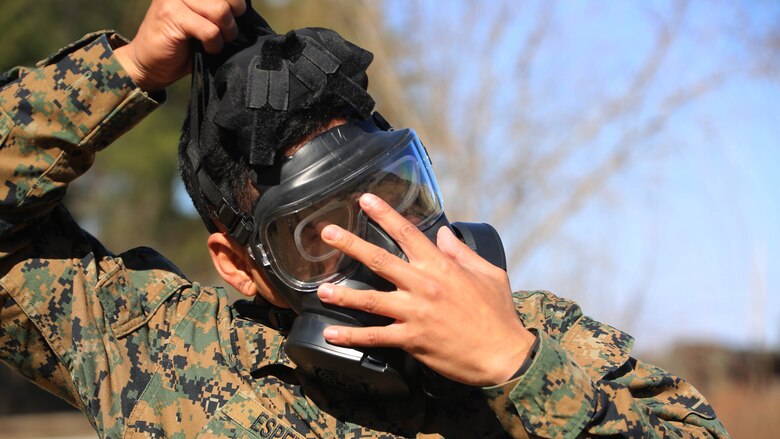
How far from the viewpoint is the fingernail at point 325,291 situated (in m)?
1.95

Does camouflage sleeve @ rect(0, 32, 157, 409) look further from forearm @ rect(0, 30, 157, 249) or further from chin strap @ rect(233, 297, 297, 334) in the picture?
chin strap @ rect(233, 297, 297, 334)

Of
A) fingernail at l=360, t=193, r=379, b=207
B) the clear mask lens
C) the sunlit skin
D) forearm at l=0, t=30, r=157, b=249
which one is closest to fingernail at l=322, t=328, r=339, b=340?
the sunlit skin

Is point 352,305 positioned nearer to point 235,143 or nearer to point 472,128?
point 235,143

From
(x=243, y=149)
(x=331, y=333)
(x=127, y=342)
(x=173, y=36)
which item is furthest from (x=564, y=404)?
(x=173, y=36)

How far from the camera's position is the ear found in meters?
2.44

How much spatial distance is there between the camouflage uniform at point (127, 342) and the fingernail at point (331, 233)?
0.54m

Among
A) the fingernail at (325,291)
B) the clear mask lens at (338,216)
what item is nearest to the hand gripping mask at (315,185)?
the clear mask lens at (338,216)

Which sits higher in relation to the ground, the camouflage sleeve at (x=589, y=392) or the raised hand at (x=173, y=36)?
the raised hand at (x=173, y=36)

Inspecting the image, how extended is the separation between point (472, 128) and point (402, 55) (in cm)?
154

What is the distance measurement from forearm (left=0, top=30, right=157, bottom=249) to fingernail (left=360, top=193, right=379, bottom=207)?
30.6 inches

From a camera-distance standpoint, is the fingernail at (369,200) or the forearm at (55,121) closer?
the fingernail at (369,200)

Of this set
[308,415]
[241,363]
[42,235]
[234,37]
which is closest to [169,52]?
[234,37]

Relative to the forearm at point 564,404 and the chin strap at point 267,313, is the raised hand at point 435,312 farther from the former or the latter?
the chin strap at point 267,313

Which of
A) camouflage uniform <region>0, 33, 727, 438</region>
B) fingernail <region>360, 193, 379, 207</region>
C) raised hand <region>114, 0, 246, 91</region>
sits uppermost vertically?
raised hand <region>114, 0, 246, 91</region>
